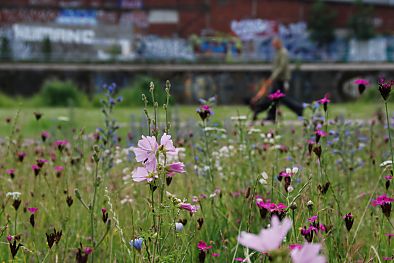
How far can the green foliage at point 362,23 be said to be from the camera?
124 feet

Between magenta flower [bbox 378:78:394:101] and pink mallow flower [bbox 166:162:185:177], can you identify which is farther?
magenta flower [bbox 378:78:394:101]

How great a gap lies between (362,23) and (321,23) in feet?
7.88

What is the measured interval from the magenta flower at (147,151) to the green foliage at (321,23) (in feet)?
121

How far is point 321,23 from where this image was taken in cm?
3750

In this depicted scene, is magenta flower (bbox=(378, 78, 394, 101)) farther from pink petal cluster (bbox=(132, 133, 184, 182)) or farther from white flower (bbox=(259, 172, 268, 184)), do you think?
pink petal cluster (bbox=(132, 133, 184, 182))

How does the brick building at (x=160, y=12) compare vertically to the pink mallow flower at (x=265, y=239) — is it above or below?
above

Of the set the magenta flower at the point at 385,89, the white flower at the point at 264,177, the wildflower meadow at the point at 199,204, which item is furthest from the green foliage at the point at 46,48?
the magenta flower at the point at 385,89

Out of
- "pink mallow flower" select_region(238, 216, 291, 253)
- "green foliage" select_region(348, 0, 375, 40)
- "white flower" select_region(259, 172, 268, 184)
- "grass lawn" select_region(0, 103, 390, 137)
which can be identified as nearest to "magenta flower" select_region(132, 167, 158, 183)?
"white flower" select_region(259, 172, 268, 184)

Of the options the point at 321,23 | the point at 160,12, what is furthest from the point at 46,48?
the point at 321,23

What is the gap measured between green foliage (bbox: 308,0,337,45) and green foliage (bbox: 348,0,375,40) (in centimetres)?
112

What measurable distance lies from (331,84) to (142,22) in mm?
10768

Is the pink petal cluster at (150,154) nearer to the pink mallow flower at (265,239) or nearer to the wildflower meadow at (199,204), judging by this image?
the wildflower meadow at (199,204)

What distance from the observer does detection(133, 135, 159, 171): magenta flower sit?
160cm

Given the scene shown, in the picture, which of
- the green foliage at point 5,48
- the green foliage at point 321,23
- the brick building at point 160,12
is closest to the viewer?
the green foliage at point 5,48
